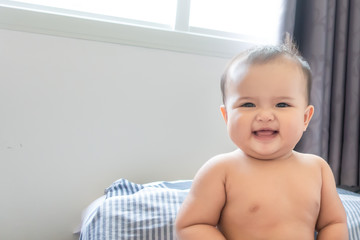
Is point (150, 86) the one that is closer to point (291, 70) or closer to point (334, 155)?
point (291, 70)

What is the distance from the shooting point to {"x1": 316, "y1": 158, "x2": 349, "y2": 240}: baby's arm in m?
0.75

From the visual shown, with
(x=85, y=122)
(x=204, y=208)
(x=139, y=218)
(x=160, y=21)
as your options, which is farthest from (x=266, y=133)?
(x=160, y=21)

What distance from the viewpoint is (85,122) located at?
127 cm

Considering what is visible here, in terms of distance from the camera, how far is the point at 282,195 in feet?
2.45

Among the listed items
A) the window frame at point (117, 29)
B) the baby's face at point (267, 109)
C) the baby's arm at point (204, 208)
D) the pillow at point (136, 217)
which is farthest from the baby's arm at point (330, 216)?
the window frame at point (117, 29)

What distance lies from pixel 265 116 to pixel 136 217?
45cm

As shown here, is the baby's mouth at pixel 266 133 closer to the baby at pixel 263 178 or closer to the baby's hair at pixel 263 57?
the baby at pixel 263 178

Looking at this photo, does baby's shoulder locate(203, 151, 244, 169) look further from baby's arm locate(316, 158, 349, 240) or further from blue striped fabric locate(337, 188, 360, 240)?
blue striped fabric locate(337, 188, 360, 240)

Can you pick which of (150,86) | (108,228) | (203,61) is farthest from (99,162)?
(203,61)

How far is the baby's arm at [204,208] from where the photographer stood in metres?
0.71

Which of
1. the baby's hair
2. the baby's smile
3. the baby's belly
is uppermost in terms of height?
the baby's hair

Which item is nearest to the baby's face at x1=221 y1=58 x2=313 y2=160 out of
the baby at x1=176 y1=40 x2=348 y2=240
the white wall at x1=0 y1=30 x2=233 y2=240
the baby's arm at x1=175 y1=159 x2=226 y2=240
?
the baby at x1=176 y1=40 x2=348 y2=240

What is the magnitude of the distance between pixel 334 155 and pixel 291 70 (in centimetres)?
87

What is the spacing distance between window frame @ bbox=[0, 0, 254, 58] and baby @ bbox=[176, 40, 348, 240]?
0.62 meters
